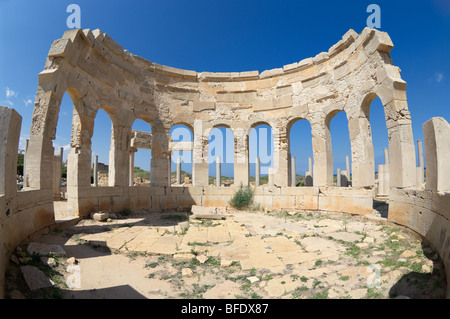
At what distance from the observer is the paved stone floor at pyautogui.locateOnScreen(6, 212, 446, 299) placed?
3320 mm

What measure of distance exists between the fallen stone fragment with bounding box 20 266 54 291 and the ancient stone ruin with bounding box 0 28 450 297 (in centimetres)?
33

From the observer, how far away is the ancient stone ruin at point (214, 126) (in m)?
4.73

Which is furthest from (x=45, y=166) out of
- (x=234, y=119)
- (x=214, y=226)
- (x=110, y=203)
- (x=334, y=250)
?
(x=234, y=119)

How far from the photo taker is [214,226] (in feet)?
24.2

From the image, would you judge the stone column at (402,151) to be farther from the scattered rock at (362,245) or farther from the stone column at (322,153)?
the stone column at (322,153)

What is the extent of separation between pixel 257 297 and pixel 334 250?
2364mm

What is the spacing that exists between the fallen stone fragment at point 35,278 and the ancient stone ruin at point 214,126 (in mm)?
330

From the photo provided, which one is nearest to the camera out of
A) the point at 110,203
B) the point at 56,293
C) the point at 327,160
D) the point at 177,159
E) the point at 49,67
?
the point at 56,293

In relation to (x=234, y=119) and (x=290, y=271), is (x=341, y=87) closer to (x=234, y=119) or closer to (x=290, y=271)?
(x=234, y=119)

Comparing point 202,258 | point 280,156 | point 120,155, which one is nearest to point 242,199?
point 280,156

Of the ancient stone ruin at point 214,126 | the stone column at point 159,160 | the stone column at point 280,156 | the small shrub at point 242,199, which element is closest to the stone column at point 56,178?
the ancient stone ruin at point 214,126

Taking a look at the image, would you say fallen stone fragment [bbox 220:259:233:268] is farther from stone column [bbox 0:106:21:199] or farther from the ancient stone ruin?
stone column [bbox 0:106:21:199]

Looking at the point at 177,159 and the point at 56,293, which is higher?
the point at 177,159

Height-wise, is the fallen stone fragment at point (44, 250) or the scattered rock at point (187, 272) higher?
the fallen stone fragment at point (44, 250)
